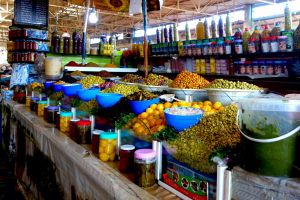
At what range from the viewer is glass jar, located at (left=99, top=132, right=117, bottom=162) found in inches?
64.2

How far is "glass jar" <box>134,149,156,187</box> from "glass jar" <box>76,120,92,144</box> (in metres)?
0.78

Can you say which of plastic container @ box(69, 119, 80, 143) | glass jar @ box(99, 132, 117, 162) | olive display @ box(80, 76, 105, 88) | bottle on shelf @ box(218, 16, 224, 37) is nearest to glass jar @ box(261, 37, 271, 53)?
bottle on shelf @ box(218, 16, 224, 37)

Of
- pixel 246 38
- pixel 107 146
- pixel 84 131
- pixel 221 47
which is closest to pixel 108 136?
pixel 107 146

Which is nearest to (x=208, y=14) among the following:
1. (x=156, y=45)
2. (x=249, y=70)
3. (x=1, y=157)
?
(x=156, y=45)

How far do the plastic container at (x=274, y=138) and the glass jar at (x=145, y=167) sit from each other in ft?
1.54

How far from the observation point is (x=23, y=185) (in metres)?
3.03

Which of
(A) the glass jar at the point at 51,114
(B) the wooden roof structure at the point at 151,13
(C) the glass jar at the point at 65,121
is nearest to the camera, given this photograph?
(C) the glass jar at the point at 65,121

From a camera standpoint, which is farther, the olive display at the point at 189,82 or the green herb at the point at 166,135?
the olive display at the point at 189,82

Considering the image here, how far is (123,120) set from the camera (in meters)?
1.70

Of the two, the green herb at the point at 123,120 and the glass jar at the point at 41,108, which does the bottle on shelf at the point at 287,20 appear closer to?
the green herb at the point at 123,120

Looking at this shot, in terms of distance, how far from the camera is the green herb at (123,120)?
5.50 feet

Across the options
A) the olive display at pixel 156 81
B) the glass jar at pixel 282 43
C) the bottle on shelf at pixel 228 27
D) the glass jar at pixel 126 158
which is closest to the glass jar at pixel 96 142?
the glass jar at pixel 126 158

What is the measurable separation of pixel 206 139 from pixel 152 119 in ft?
1.56

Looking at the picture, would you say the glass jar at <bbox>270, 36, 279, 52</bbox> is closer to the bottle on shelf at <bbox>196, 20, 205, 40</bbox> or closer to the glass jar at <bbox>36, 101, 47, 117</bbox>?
the bottle on shelf at <bbox>196, 20, 205, 40</bbox>
